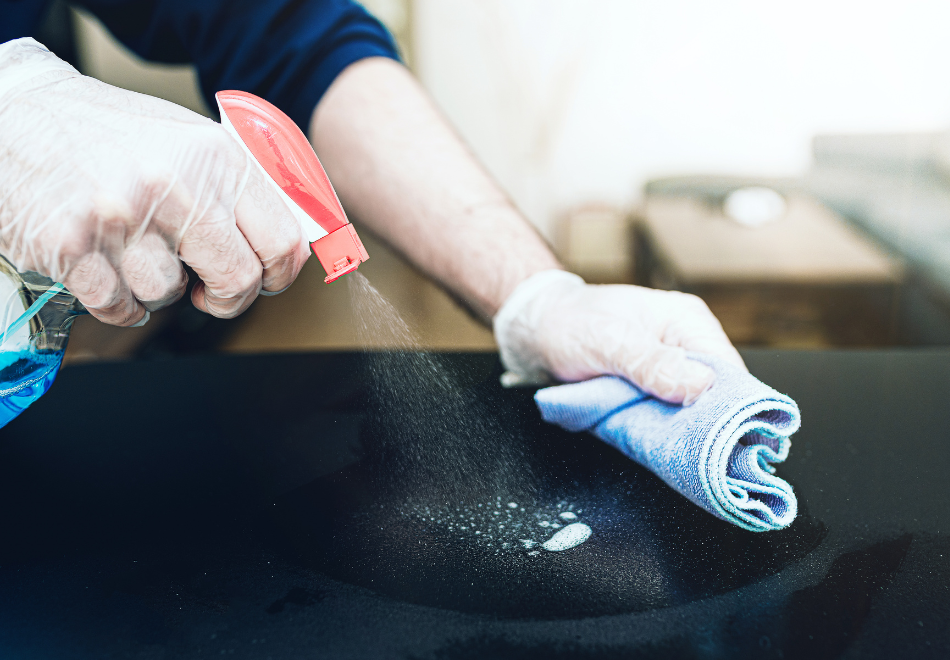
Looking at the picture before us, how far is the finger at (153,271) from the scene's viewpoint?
52cm

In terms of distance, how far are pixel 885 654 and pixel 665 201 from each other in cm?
289

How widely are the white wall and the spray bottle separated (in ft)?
9.11

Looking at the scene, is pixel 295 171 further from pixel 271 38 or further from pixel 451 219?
pixel 271 38

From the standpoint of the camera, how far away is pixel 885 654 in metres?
0.38

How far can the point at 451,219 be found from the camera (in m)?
0.93

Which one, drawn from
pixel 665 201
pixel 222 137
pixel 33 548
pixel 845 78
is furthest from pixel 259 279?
pixel 845 78

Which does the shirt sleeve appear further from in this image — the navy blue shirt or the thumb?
the thumb

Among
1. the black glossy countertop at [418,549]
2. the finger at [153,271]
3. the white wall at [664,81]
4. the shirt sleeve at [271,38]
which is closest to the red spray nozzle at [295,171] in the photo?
the finger at [153,271]

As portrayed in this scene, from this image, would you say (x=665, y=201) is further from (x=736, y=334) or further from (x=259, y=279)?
(x=259, y=279)

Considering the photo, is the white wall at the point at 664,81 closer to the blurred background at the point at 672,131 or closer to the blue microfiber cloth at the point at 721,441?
the blurred background at the point at 672,131

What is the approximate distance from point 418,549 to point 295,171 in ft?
1.15

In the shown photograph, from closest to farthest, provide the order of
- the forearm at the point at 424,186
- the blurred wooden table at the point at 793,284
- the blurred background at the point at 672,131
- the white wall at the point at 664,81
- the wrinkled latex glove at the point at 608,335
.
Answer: the wrinkled latex glove at the point at 608,335 → the forearm at the point at 424,186 → the blurred wooden table at the point at 793,284 → the blurred background at the point at 672,131 → the white wall at the point at 664,81

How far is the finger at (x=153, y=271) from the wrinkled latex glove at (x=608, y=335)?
0.45m

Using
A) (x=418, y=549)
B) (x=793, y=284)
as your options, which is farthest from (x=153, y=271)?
(x=793, y=284)
